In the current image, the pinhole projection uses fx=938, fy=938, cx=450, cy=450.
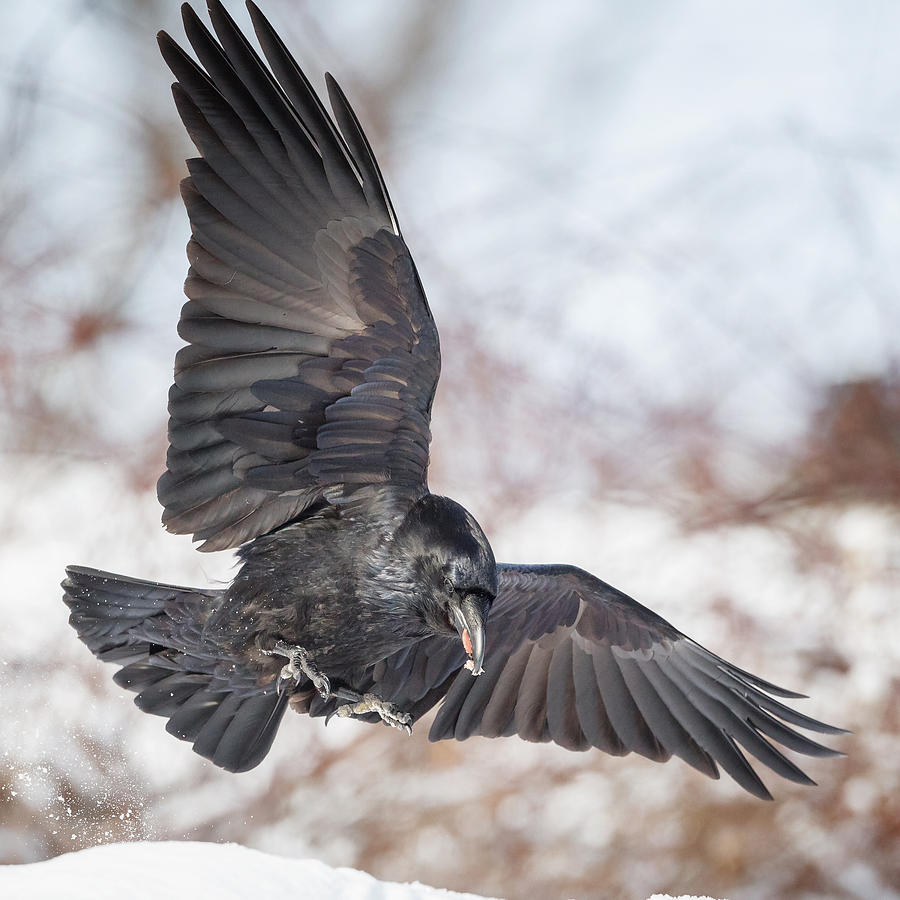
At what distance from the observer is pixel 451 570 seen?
2043mm

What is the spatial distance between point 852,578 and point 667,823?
1583mm

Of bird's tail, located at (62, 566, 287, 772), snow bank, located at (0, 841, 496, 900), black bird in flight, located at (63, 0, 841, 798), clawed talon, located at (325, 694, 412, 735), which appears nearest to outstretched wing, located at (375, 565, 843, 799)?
clawed talon, located at (325, 694, 412, 735)

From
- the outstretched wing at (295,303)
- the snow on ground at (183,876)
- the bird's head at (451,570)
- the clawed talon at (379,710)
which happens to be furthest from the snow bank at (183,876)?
the outstretched wing at (295,303)

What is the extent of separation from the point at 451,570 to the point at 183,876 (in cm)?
81

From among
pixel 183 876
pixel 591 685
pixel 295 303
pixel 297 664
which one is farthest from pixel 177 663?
pixel 591 685

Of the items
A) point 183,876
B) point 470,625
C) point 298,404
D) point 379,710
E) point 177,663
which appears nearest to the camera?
point 183,876

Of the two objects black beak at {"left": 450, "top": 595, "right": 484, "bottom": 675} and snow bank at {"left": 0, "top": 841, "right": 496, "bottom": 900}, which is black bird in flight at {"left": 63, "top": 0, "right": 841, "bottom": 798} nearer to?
black beak at {"left": 450, "top": 595, "right": 484, "bottom": 675}

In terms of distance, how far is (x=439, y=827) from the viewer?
4879 mm

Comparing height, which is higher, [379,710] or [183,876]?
[379,710]

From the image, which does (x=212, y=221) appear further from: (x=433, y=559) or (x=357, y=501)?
(x=433, y=559)

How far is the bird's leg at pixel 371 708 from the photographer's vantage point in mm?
2391

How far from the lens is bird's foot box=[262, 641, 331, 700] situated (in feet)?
7.23

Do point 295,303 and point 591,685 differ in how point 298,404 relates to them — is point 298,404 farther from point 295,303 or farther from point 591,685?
point 591,685

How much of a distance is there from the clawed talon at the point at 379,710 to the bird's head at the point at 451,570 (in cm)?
39
